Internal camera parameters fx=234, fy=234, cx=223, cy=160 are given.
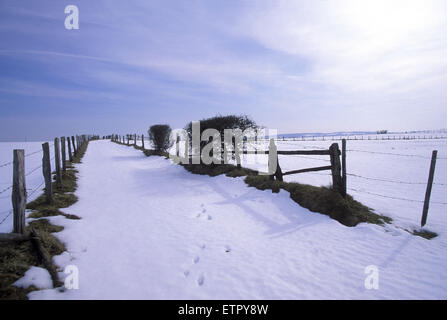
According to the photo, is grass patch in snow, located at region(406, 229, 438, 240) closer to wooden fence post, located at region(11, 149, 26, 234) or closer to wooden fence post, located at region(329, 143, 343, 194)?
wooden fence post, located at region(329, 143, 343, 194)

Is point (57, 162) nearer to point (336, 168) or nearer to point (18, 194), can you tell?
point (18, 194)

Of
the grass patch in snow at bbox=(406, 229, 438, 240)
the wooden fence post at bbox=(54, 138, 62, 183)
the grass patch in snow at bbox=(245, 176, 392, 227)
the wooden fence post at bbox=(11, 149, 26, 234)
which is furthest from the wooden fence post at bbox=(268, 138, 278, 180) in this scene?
the wooden fence post at bbox=(54, 138, 62, 183)

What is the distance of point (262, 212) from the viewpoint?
6.39 metres

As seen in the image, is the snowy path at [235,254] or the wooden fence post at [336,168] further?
the wooden fence post at [336,168]

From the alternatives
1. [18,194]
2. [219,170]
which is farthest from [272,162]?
[18,194]

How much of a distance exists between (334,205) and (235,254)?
3208 millimetres

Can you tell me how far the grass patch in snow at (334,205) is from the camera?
18.4 feet

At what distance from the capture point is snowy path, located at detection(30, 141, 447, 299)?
3219 millimetres

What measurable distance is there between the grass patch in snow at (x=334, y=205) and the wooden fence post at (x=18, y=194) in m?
6.20

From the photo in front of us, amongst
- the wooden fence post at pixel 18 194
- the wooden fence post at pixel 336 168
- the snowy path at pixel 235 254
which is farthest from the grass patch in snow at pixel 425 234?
the wooden fence post at pixel 18 194

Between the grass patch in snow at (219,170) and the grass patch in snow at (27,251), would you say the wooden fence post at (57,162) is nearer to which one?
the grass patch in snow at (27,251)

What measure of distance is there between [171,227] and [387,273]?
413 centimetres
